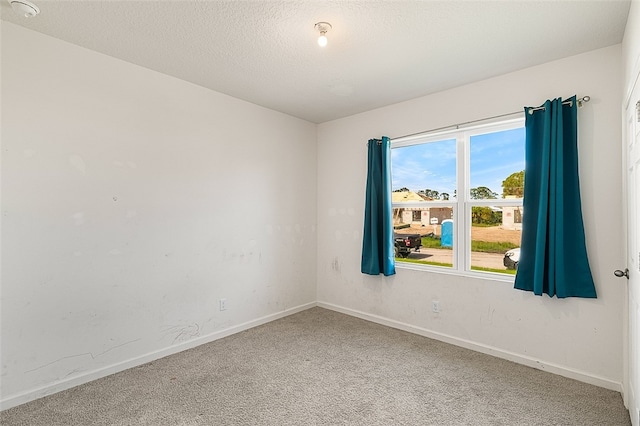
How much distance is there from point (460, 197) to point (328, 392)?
2.17m

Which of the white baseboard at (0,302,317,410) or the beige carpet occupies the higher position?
the white baseboard at (0,302,317,410)

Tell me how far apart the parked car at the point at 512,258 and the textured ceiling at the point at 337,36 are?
1610 millimetres

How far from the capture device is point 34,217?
224cm

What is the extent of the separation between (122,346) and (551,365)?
3.50 meters

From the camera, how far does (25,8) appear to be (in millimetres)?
1971

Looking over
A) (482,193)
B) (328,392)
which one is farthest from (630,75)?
(328,392)

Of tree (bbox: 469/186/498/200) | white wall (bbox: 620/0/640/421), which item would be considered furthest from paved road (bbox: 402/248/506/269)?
white wall (bbox: 620/0/640/421)

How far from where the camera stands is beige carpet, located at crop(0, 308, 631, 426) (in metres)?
2.03

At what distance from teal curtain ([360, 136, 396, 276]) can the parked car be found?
112cm

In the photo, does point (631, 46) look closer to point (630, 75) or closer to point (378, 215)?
Result: point (630, 75)

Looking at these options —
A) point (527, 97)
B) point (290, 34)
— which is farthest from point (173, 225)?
point (527, 97)

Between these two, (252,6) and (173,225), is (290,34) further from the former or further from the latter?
(173,225)

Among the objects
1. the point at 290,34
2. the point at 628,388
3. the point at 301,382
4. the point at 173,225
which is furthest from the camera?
the point at 173,225

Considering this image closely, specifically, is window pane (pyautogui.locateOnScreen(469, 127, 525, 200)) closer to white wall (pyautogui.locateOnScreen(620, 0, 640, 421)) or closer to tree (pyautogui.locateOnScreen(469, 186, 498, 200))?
tree (pyautogui.locateOnScreen(469, 186, 498, 200))
